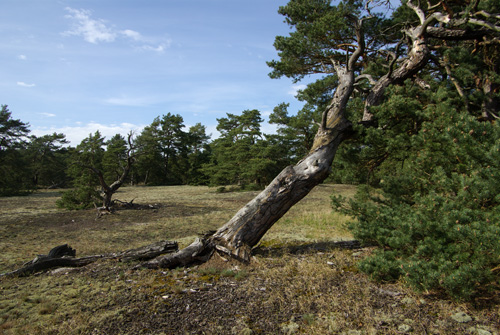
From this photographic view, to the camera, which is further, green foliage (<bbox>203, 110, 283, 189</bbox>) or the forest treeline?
green foliage (<bbox>203, 110, 283, 189</bbox>)

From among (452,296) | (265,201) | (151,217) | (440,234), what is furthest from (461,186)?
(151,217)

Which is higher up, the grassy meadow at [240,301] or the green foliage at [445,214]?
the green foliage at [445,214]

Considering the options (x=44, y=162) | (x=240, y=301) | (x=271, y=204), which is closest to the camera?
(x=240, y=301)

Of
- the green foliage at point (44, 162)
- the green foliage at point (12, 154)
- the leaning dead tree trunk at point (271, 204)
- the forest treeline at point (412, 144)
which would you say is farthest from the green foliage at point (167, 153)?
the leaning dead tree trunk at point (271, 204)

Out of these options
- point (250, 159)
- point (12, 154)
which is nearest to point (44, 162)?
point (12, 154)

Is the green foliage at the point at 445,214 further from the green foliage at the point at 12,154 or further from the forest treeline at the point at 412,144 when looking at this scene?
the green foliage at the point at 12,154

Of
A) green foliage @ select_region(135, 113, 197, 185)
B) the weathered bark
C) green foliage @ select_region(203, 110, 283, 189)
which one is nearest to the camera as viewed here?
the weathered bark

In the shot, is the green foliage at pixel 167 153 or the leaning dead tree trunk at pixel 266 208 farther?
the green foliage at pixel 167 153

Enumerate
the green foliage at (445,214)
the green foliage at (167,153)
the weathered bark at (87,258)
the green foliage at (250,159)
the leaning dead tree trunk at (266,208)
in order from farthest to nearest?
1. the green foliage at (167,153)
2. the green foliage at (250,159)
3. the leaning dead tree trunk at (266,208)
4. the weathered bark at (87,258)
5. the green foliage at (445,214)

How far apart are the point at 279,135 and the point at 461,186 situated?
80.4 ft

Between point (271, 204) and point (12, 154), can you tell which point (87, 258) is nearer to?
point (271, 204)

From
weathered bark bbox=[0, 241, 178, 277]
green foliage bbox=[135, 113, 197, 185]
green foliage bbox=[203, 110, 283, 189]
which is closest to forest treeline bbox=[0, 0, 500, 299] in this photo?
weathered bark bbox=[0, 241, 178, 277]

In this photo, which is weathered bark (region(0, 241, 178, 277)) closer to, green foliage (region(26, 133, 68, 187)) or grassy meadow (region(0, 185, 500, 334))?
grassy meadow (region(0, 185, 500, 334))

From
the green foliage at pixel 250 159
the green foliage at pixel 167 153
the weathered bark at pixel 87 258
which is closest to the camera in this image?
the weathered bark at pixel 87 258
